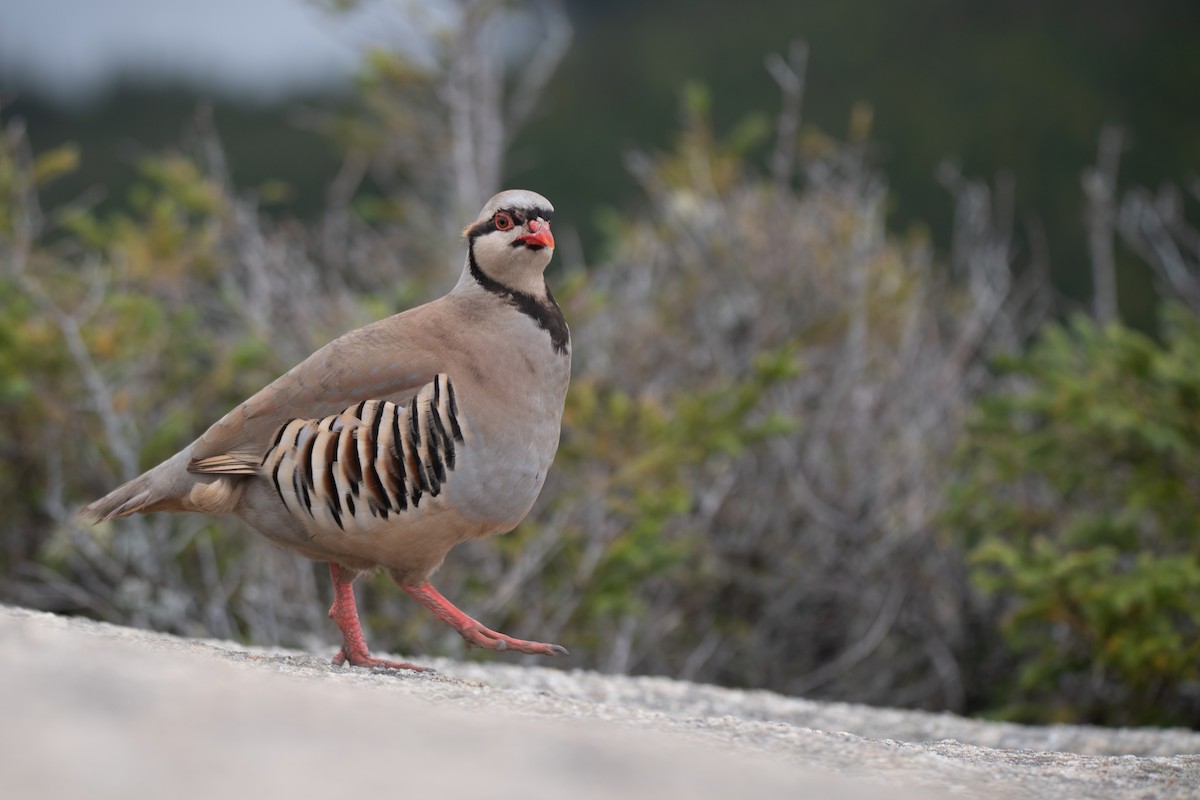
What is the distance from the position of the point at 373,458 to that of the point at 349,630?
2.13 feet

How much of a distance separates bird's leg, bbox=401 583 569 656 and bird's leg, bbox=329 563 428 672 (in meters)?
0.18

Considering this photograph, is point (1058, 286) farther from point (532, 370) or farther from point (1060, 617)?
point (532, 370)

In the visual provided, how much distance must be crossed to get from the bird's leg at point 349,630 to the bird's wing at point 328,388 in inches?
19.1

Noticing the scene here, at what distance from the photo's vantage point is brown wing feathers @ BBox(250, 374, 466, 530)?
12.4ft

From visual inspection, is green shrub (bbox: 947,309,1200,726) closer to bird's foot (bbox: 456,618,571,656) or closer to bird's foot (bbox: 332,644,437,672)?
bird's foot (bbox: 456,618,571,656)

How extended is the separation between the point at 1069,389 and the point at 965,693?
96.6 inches

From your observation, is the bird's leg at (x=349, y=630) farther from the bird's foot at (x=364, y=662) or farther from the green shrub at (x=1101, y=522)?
the green shrub at (x=1101, y=522)

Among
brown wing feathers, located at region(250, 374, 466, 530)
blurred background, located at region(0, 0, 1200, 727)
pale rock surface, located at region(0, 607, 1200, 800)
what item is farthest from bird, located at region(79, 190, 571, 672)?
blurred background, located at region(0, 0, 1200, 727)

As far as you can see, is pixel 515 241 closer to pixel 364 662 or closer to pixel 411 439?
pixel 411 439

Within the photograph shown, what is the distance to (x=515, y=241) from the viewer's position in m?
4.03

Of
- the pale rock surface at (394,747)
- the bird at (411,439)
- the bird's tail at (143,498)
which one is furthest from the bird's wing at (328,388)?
the pale rock surface at (394,747)

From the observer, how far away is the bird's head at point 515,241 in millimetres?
4039

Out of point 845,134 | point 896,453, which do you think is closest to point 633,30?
point 845,134

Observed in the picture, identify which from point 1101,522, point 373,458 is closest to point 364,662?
point 373,458
